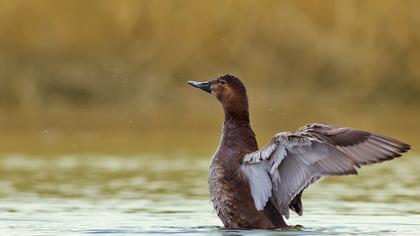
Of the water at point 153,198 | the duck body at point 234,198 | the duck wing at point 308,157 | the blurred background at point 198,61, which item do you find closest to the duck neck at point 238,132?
the duck body at point 234,198

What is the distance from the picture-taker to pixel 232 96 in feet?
39.0

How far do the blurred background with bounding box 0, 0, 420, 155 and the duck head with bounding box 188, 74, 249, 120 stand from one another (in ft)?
37.5

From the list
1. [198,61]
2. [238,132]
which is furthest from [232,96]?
[198,61]

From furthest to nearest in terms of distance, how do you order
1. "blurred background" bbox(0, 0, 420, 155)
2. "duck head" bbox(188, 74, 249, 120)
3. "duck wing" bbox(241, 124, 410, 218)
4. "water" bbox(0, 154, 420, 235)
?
1. "blurred background" bbox(0, 0, 420, 155)
2. "duck head" bbox(188, 74, 249, 120)
3. "water" bbox(0, 154, 420, 235)
4. "duck wing" bbox(241, 124, 410, 218)

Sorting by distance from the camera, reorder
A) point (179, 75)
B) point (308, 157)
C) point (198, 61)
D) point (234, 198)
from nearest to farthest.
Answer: point (308, 157) < point (234, 198) < point (179, 75) < point (198, 61)

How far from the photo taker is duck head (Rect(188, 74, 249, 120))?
11.9 m

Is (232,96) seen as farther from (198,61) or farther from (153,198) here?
(198,61)

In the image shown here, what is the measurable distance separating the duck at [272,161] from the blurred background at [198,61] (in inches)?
461

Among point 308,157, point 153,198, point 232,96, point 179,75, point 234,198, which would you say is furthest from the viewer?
point 179,75

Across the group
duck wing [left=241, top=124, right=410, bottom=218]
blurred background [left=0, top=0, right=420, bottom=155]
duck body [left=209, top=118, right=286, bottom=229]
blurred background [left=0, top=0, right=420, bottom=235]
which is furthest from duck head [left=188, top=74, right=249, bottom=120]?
blurred background [left=0, top=0, right=420, bottom=155]

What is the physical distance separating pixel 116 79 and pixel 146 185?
485 inches

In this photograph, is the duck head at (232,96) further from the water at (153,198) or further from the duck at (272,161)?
the water at (153,198)

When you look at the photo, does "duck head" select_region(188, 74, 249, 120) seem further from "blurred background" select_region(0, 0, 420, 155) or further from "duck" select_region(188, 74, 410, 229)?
"blurred background" select_region(0, 0, 420, 155)

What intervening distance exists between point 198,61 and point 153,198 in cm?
1433
